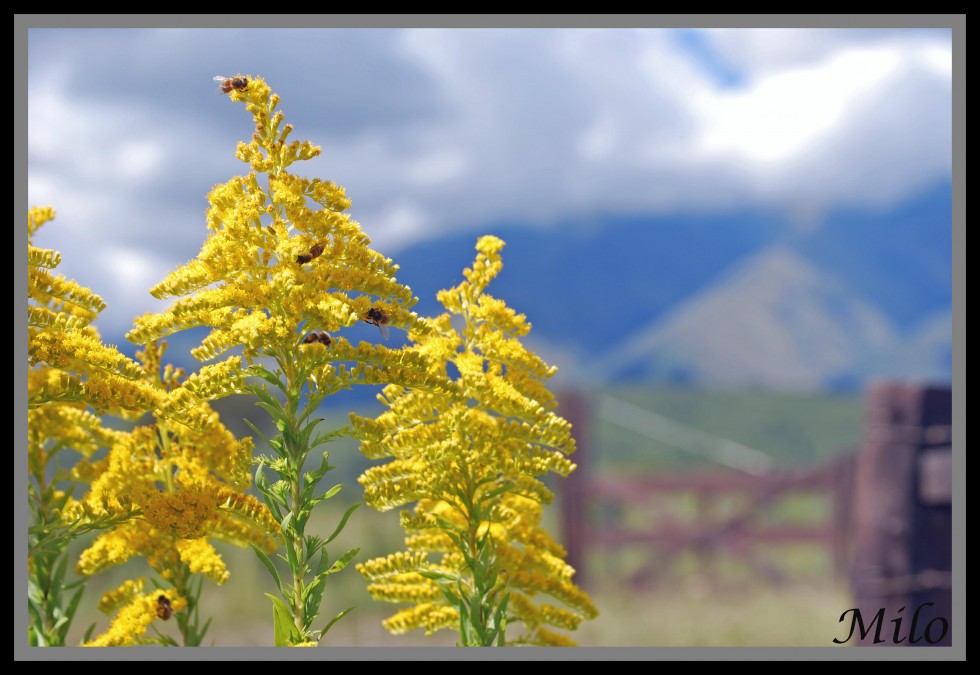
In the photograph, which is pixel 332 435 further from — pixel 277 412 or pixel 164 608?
pixel 164 608

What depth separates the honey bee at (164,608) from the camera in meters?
3.93

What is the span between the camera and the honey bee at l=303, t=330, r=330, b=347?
11.4 ft

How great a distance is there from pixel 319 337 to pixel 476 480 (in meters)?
0.93

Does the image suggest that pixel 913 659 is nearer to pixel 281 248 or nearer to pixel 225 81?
pixel 281 248

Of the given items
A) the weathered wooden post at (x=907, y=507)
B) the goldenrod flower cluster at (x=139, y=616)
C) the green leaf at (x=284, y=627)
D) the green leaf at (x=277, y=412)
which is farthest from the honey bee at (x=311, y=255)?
the weathered wooden post at (x=907, y=507)

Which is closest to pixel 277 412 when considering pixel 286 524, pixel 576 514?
pixel 286 524

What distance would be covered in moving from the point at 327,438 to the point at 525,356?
2.88ft

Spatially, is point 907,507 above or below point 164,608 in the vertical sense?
above

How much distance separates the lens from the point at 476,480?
3924 millimetres

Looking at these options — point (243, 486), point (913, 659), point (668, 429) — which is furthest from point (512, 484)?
point (668, 429)

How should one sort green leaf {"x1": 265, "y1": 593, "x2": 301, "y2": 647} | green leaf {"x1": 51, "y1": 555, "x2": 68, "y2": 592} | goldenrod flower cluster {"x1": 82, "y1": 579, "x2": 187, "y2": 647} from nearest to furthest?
green leaf {"x1": 265, "y1": 593, "x2": 301, "y2": 647}
goldenrod flower cluster {"x1": 82, "y1": 579, "x2": 187, "y2": 647}
green leaf {"x1": 51, "y1": 555, "x2": 68, "y2": 592}

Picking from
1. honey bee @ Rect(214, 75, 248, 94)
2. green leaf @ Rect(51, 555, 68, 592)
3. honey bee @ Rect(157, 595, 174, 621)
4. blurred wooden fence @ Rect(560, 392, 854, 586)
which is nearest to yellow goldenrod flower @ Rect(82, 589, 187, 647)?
honey bee @ Rect(157, 595, 174, 621)

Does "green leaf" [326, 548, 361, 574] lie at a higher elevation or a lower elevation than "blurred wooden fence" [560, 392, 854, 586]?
lower

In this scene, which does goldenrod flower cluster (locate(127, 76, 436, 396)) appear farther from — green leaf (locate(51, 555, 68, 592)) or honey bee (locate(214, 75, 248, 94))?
green leaf (locate(51, 555, 68, 592))
